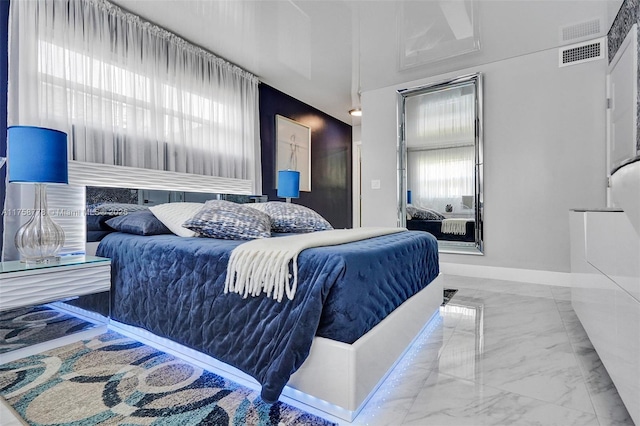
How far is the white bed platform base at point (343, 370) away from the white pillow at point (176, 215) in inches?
33.0

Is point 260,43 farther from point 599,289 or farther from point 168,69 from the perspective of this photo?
point 599,289

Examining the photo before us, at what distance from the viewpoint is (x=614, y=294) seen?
1.16 m

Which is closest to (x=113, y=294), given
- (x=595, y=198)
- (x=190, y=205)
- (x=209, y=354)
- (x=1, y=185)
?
(x=190, y=205)

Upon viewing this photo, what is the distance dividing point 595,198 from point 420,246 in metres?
2.40

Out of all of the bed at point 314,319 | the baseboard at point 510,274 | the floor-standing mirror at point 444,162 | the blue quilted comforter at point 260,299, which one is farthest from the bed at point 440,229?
the blue quilted comforter at point 260,299

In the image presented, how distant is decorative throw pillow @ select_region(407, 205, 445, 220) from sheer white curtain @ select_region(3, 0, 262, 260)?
2.16 metres

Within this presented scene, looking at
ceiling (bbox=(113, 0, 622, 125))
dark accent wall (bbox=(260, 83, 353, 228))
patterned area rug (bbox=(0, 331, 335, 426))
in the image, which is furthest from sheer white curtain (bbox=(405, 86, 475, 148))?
patterned area rug (bbox=(0, 331, 335, 426))

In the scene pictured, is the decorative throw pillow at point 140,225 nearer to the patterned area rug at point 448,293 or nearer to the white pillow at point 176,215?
the white pillow at point 176,215

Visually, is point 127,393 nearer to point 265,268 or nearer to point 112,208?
point 265,268

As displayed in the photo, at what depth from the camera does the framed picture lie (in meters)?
4.79

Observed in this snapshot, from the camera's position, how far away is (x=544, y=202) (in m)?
3.31

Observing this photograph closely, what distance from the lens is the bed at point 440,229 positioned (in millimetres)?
3720

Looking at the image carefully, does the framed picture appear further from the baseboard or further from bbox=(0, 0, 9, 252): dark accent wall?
bbox=(0, 0, 9, 252): dark accent wall

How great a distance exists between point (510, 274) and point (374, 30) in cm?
292
